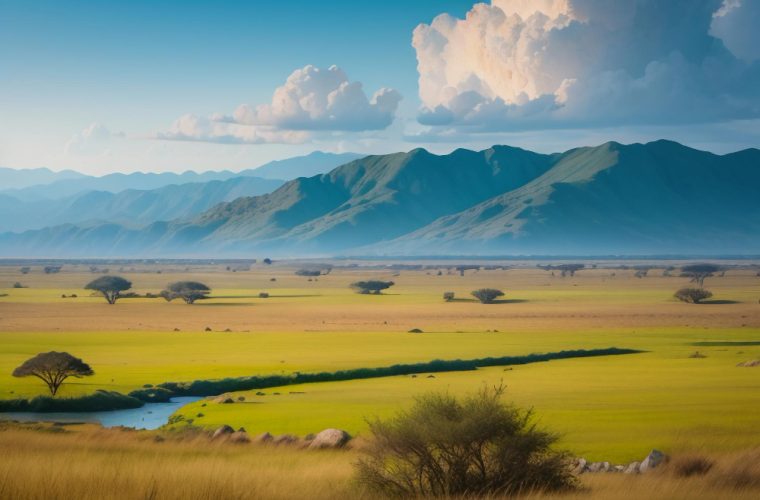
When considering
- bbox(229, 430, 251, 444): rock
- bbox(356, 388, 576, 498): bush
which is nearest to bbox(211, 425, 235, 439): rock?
bbox(229, 430, 251, 444): rock

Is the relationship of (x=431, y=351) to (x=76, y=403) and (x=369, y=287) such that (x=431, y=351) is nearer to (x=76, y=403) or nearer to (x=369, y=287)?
(x=76, y=403)

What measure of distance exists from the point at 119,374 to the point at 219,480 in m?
37.2

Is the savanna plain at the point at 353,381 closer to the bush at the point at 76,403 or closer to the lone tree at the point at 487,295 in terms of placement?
the bush at the point at 76,403

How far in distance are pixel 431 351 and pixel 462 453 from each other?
42216 millimetres

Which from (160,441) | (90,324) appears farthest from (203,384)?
(90,324)

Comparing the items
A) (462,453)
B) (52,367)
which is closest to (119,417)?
(52,367)

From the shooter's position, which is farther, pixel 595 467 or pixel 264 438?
pixel 264 438

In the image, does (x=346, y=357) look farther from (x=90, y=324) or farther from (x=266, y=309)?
(x=266, y=309)

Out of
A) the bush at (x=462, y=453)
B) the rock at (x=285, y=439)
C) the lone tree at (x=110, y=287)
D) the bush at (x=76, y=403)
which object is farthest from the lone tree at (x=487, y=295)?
the bush at (x=462, y=453)

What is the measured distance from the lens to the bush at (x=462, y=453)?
56.7 feet

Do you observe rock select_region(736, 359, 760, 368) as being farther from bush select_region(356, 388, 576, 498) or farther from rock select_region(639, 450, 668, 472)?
bush select_region(356, 388, 576, 498)

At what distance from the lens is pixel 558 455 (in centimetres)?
1788

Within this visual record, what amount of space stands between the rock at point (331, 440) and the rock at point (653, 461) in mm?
8506

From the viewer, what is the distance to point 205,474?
15703mm
